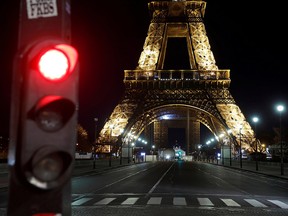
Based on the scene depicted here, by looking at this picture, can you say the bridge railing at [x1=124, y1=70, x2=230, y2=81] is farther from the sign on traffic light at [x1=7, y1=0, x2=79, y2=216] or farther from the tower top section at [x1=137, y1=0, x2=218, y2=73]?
the sign on traffic light at [x1=7, y1=0, x2=79, y2=216]

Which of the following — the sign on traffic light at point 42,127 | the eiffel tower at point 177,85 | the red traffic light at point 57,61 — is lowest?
the sign on traffic light at point 42,127

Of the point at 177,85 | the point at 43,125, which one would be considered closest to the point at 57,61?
the point at 43,125

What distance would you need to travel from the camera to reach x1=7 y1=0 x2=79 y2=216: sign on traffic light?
2535 mm

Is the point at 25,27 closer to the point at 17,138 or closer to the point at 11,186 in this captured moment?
the point at 17,138

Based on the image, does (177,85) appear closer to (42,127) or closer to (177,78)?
(177,78)

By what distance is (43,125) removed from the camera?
8.57ft

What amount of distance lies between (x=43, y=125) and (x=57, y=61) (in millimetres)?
394

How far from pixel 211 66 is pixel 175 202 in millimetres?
55378

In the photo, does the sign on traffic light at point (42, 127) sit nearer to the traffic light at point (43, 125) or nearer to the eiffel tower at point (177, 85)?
the traffic light at point (43, 125)

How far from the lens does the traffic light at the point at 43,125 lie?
2.53 m

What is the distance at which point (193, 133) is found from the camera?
458ft

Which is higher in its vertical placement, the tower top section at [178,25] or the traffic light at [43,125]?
the tower top section at [178,25]

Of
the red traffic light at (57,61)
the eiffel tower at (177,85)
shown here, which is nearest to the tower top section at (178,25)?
the eiffel tower at (177,85)

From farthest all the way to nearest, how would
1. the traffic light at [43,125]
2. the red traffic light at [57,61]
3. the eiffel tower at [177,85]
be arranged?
1. the eiffel tower at [177,85]
2. the red traffic light at [57,61]
3. the traffic light at [43,125]
